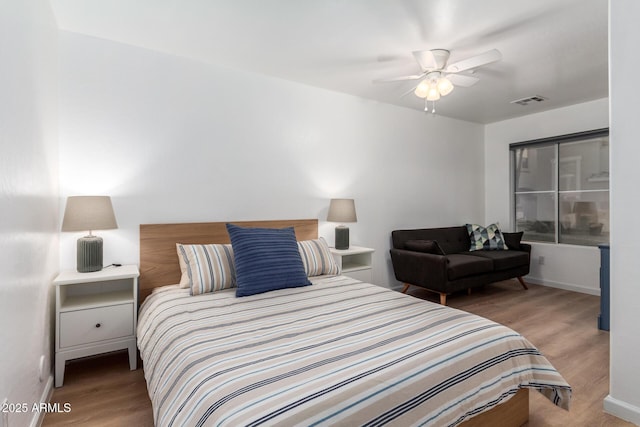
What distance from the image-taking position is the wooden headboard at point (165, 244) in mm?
2662

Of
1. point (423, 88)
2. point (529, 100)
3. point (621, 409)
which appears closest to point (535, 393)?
point (621, 409)

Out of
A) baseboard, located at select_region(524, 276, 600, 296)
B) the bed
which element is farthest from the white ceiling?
baseboard, located at select_region(524, 276, 600, 296)

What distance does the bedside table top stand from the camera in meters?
2.10

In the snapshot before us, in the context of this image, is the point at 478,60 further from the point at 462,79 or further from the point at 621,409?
the point at 621,409

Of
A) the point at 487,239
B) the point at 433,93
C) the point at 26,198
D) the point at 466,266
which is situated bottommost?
the point at 466,266

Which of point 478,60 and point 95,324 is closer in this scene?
point 95,324

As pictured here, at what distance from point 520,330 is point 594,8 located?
261 cm

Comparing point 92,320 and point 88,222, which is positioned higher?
point 88,222

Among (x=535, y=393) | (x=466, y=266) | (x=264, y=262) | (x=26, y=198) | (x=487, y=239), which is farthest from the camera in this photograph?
(x=487, y=239)

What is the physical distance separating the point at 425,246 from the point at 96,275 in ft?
10.5

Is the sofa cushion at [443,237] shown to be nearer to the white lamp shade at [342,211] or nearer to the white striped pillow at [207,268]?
the white lamp shade at [342,211]

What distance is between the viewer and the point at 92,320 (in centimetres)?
216

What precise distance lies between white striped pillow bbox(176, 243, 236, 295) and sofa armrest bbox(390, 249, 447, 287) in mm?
2235

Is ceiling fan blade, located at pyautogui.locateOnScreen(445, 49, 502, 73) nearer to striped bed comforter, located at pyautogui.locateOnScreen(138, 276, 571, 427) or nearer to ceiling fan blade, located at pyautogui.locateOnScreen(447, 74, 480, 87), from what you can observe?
ceiling fan blade, located at pyautogui.locateOnScreen(447, 74, 480, 87)
